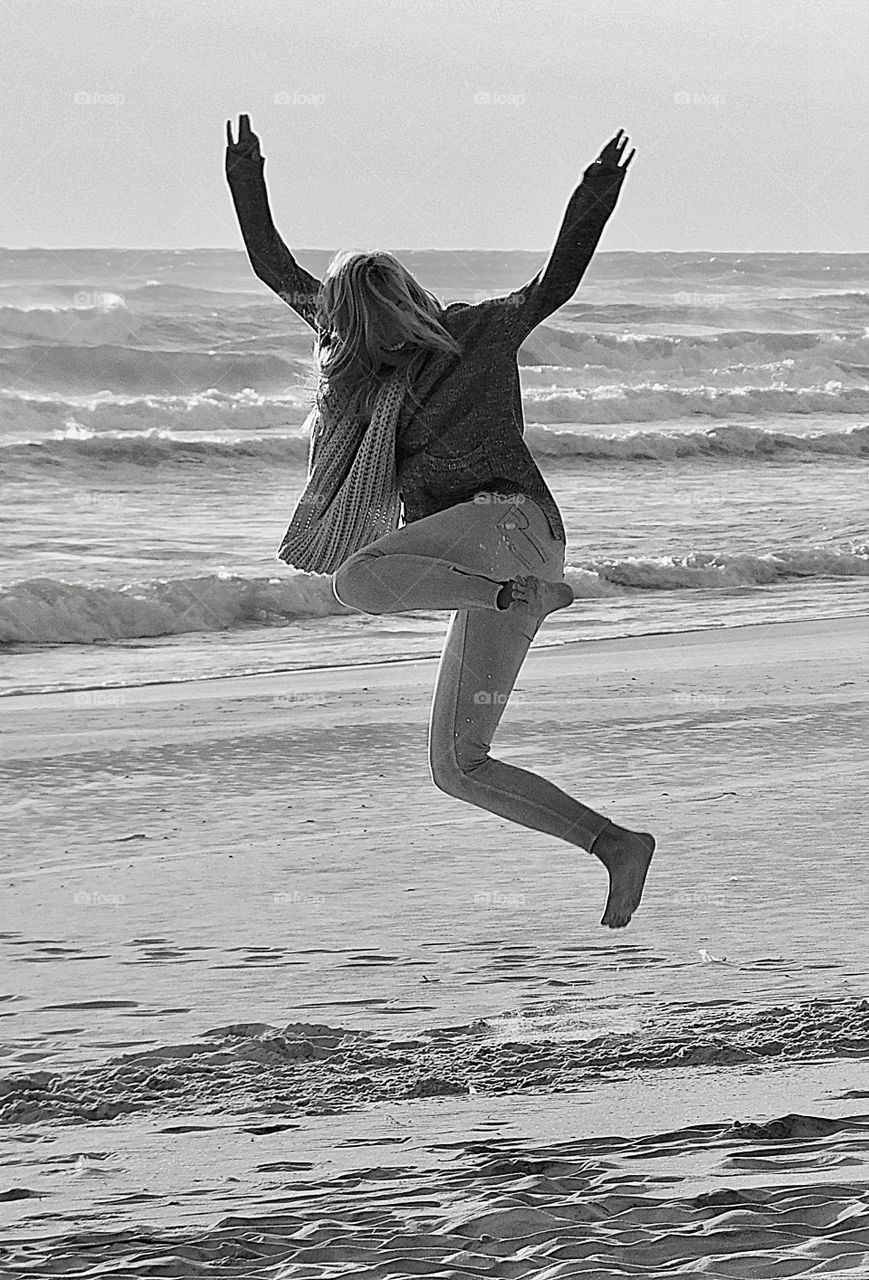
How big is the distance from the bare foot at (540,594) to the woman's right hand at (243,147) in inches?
44.8

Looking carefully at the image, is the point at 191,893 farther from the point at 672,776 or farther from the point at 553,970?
the point at 672,776

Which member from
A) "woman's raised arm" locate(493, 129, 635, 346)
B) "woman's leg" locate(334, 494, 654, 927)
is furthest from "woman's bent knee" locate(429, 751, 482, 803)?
"woman's raised arm" locate(493, 129, 635, 346)

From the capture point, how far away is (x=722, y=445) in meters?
21.4

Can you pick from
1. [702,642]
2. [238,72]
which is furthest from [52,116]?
[702,642]

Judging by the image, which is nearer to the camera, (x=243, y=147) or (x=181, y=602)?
(x=243, y=147)

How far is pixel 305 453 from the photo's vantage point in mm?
19203

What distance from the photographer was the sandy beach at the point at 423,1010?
3.11 metres

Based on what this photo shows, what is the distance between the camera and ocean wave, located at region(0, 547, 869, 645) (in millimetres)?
12398
